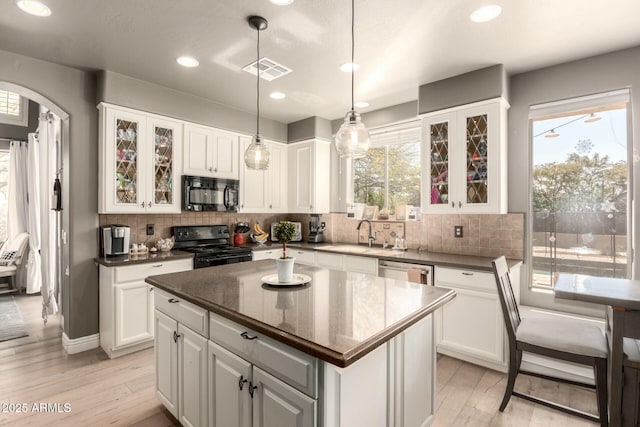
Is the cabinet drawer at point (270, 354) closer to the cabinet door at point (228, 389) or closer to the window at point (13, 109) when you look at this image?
the cabinet door at point (228, 389)

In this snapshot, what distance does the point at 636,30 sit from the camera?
7.68 ft

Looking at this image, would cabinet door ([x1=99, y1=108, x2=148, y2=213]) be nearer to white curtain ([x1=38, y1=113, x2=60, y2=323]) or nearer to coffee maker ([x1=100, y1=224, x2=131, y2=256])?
coffee maker ([x1=100, y1=224, x2=131, y2=256])

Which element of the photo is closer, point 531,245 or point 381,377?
point 381,377

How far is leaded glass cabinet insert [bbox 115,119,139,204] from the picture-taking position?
317 centimetres

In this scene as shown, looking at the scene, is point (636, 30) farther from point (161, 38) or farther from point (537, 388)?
point (161, 38)

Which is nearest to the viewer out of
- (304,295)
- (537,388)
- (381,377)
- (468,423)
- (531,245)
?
(381,377)

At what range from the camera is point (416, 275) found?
3053 millimetres

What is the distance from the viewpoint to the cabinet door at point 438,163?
10.6 ft

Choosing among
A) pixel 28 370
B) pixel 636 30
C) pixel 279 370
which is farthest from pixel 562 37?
pixel 28 370

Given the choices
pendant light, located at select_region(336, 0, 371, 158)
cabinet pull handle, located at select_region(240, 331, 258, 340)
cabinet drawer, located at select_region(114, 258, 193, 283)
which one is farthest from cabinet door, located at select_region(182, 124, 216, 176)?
cabinet pull handle, located at select_region(240, 331, 258, 340)

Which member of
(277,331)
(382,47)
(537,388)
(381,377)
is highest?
(382,47)

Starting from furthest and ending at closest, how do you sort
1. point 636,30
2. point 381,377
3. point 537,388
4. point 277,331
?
point 537,388 < point 636,30 < point 381,377 < point 277,331

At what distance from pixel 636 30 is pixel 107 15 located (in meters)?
3.73

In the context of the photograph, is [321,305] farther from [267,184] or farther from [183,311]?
[267,184]
